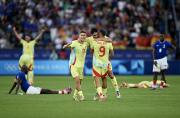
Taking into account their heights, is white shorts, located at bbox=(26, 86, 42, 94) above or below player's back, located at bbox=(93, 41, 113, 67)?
below

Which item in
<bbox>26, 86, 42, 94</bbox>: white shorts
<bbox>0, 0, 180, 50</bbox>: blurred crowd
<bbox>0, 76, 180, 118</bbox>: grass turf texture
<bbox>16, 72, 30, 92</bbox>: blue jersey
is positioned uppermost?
<bbox>0, 0, 180, 50</bbox>: blurred crowd

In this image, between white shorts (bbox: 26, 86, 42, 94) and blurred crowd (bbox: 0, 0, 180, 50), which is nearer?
white shorts (bbox: 26, 86, 42, 94)

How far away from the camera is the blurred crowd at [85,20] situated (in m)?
40.4

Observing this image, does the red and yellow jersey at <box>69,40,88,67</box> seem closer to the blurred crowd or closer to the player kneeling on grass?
the player kneeling on grass

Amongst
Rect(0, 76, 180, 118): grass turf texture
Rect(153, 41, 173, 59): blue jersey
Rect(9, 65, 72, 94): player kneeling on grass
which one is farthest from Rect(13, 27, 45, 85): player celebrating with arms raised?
Rect(153, 41, 173, 59): blue jersey

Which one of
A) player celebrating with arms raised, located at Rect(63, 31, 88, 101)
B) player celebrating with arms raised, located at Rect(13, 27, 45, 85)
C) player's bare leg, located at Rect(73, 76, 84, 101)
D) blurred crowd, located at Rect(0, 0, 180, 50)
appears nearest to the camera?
player's bare leg, located at Rect(73, 76, 84, 101)

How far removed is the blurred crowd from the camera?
40.4m

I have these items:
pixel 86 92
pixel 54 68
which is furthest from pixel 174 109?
pixel 54 68

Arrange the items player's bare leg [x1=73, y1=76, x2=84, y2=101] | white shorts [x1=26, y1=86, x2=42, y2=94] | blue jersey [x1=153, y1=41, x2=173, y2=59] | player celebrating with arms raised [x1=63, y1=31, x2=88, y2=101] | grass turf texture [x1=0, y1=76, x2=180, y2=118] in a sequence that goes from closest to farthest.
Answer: grass turf texture [x1=0, y1=76, x2=180, y2=118] → player's bare leg [x1=73, y1=76, x2=84, y2=101] → player celebrating with arms raised [x1=63, y1=31, x2=88, y2=101] → white shorts [x1=26, y1=86, x2=42, y2=94] → blue jersey [x1=153, y1=41, x2=173, y2=59]

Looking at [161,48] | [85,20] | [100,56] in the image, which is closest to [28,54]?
[161,48]

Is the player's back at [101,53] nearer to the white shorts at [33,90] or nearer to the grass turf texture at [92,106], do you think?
the grass turf texture at [92,106]

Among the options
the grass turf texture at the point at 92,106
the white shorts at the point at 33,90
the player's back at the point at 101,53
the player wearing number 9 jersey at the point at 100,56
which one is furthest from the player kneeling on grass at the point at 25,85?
the player's back at the point at 101,53

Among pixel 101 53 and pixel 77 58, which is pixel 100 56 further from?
pixel 77 58

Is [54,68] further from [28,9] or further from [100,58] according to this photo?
[100,58]
